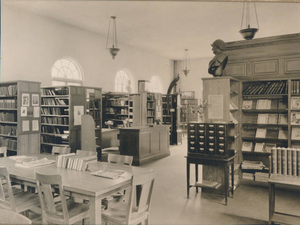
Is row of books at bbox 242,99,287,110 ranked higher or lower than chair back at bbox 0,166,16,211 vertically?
higher

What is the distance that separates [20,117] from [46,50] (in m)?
2.59

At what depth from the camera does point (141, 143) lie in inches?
287

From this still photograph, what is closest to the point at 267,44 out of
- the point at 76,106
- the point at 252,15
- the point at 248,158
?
the point at 248,158

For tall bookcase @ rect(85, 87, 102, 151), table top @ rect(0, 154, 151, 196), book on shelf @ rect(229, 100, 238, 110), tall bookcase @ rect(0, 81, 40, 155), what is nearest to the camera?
table top @ rect(0, 154, 151, 196)

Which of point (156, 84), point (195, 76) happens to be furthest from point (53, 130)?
point (195, 76)

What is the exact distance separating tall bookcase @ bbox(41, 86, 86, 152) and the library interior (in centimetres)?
4

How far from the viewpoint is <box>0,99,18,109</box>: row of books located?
6.33m

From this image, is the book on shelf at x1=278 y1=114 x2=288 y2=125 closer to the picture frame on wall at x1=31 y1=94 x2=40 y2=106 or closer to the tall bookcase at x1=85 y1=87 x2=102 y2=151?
the tall bookcase at x1=85 y1=87 x2=102 y2=151

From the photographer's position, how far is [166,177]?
613 centimetres

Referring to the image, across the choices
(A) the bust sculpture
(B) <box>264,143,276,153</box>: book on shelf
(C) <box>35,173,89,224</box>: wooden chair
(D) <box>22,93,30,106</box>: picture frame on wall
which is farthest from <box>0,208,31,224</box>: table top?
(D) <box>22,93,30,106</box>: picture frame on wall

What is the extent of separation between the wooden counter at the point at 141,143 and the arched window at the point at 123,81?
10.5 ft

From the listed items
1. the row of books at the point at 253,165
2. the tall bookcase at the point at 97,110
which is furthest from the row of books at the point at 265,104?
the tall bookcase at the point at 97,110

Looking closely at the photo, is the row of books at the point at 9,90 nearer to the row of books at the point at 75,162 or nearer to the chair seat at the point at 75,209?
the row of books at the point at 75,162

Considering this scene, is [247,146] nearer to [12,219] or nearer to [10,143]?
[12,219]
